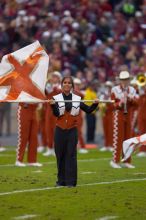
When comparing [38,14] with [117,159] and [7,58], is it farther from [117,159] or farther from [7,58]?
[7,58]

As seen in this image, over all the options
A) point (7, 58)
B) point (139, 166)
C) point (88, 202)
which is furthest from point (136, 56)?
point (88, 202)

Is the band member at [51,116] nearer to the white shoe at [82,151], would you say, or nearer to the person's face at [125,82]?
the white shoe at [82,151]

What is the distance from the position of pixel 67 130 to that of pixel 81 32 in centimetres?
1631

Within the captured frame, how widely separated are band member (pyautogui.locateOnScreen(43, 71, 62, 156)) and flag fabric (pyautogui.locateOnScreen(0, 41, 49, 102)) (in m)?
6.18

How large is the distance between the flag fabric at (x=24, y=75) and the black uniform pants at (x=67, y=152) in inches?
24.9

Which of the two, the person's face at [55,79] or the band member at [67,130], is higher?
the person's face at [55,79]

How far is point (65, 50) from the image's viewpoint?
3022 centimetres

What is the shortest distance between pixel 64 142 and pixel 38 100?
71 centimetres

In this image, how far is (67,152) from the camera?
14.7 m

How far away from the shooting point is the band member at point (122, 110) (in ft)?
61.0

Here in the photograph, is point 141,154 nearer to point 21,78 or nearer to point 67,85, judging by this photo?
point 21,78

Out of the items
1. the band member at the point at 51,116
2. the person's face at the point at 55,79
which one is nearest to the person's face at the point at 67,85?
the band member at the point at 51,116

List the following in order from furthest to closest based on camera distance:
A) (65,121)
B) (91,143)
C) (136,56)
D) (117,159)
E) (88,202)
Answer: (136,56) < (91,143) < (117,159) < (65,121) < (88,202)

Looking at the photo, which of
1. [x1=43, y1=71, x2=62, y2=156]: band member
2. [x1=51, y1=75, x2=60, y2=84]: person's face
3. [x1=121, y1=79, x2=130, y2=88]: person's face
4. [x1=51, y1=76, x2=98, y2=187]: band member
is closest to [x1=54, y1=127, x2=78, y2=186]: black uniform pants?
[x1=51, y1=76, x2=98, y2=187]: band member
